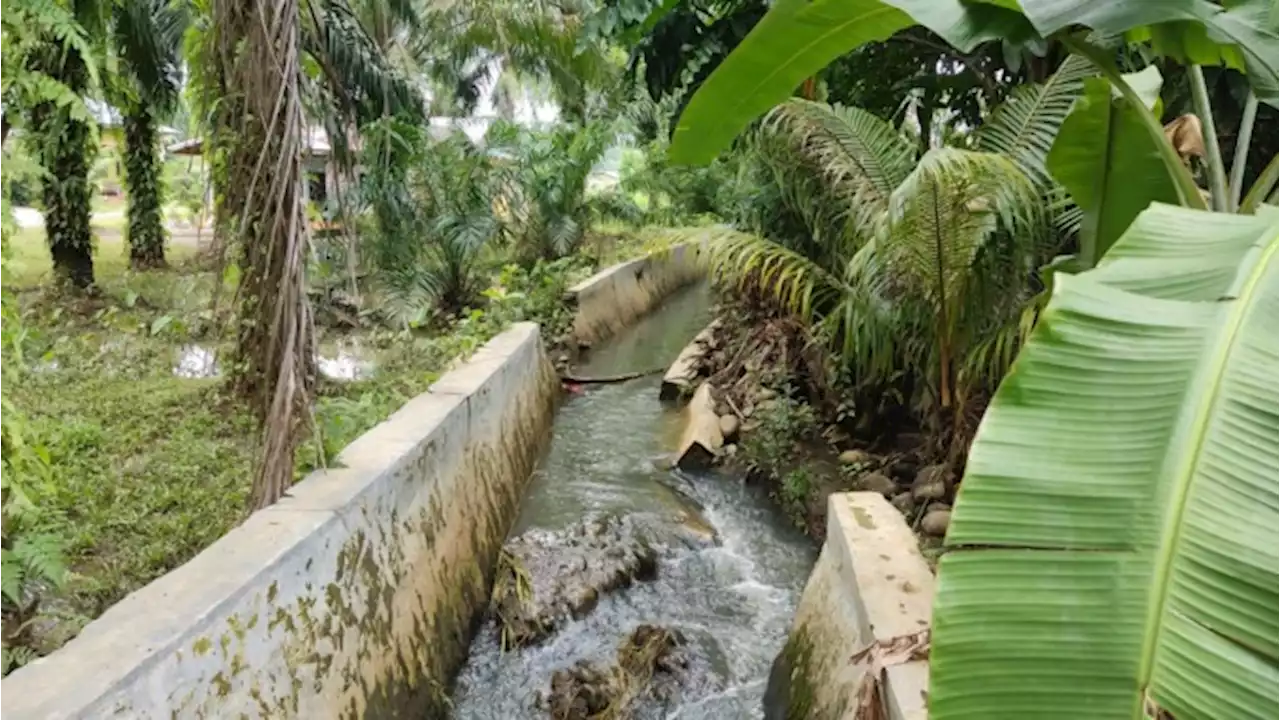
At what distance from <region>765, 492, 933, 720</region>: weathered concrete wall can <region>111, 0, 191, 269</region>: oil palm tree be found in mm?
3635

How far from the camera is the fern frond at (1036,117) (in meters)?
4.02

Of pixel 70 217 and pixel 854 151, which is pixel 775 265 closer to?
pixel 854 151

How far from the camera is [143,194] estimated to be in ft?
31.6

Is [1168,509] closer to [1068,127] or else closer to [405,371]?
[1068,127]

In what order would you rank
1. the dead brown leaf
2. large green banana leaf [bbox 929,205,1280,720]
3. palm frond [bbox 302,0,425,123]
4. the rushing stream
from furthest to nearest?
1. palm frond [bbox 302,0,425,123]
2. the rushing stream
3. the dead brown leaf
4. large green banana leaf [bbox 929,205,1280,720]

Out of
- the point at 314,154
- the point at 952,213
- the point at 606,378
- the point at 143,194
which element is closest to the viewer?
the point at 314,154

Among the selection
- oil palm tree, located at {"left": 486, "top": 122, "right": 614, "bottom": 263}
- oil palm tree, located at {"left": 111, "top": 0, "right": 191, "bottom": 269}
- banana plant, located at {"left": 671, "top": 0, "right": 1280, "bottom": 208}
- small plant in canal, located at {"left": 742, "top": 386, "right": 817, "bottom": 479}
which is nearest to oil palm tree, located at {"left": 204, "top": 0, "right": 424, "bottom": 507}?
banana plant, located at {"left": 671, "top": 0, "right": 1280, "bottom": 208}

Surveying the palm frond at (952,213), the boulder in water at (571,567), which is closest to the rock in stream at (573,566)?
the boulder in water at (571,567)

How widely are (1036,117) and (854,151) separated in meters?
0.92

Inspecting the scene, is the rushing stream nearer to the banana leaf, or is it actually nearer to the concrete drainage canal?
the concrete drainage canal

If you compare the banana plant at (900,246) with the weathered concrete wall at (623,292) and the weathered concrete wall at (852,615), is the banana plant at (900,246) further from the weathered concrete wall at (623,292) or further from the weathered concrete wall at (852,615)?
the weathered concrete wall at (623,292)

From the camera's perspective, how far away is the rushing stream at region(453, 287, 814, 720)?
3.44m

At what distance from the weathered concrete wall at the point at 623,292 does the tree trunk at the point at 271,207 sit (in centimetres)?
487

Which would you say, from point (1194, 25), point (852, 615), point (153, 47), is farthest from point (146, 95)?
point (1194, 25)
